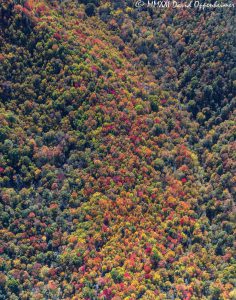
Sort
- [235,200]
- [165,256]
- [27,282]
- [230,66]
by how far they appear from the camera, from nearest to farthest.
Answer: [27,282]
[165,256]
[235,200]
[230,66]

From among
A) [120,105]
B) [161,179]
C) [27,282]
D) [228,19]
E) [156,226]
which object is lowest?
[27,282]

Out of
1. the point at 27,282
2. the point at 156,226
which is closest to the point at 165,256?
the point at 156,226

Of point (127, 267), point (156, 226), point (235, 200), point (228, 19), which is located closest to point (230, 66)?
point (228, 19)

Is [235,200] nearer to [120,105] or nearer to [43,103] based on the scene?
[120,105]

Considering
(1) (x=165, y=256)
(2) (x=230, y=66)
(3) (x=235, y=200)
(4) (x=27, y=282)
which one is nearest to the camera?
(4) (x=27, y=282)

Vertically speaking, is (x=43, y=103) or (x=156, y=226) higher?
(x=43, y=103)

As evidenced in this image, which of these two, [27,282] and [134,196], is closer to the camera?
[27,282]
